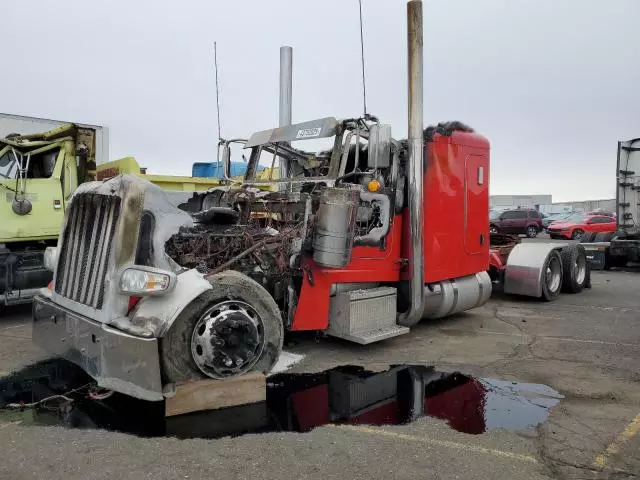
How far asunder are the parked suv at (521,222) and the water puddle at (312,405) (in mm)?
26436

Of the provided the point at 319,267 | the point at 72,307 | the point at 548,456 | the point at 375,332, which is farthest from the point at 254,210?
the point at 548,456

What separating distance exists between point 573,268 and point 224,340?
7865 millimetres

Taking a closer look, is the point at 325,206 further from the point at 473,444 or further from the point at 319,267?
the point at 473,444

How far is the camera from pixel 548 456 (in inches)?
132

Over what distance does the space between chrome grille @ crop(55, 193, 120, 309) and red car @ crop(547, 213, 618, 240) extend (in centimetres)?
2508

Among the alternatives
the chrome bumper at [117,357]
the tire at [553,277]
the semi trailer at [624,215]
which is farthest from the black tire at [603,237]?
the chrome bumper at [117,357]

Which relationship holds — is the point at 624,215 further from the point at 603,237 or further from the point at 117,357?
the point at 117,357

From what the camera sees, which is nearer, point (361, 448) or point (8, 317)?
point (361, 448)

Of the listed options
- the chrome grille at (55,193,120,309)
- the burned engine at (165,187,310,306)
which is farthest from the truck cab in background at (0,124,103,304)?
the burned engine at (165,187,310,306)

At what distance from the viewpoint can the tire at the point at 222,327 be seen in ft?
13.0

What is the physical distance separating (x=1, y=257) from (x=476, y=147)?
618cm

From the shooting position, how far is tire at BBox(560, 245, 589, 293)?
9906 millimetres

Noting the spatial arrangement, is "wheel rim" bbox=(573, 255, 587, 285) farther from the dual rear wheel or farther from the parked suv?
the parked suv

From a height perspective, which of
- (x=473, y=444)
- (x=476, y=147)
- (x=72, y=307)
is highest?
(x=476, y=147)
